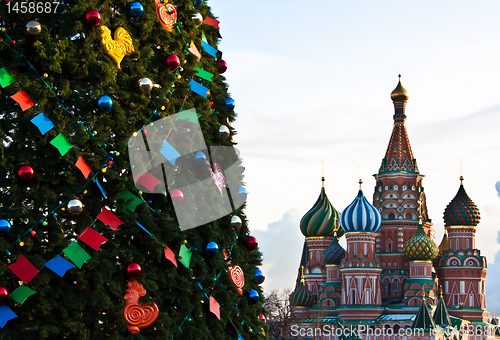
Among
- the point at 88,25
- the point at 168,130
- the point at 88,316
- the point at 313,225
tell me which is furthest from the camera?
the point at 313,225

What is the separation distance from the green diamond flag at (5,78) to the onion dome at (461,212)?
1642 inches

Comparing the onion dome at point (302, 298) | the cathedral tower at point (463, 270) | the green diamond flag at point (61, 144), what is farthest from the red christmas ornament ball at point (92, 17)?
the onion dome at point (302, 298)

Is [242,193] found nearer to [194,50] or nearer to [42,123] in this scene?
[194,50]

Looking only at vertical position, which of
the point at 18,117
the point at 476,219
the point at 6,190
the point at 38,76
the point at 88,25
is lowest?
the point at 6,190

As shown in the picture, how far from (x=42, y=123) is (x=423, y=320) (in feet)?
112

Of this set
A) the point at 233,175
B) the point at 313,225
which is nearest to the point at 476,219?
the point at 313,225

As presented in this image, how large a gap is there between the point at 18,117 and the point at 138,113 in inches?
29.8

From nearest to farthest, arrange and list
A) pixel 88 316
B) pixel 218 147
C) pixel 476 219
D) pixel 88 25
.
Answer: pixel 88 316
pixel 88 25
pixel 218 147
pixel 476 219

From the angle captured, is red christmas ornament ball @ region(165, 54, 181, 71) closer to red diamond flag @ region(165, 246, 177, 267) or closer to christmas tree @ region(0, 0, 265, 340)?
christmas tree @ region(0, 0, 265, 340)

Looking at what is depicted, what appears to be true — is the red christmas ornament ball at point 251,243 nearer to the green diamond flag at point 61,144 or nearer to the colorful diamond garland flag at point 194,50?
the colorful diamond garland flag at point 194,50

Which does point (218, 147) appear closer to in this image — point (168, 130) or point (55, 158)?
point (168, 130)

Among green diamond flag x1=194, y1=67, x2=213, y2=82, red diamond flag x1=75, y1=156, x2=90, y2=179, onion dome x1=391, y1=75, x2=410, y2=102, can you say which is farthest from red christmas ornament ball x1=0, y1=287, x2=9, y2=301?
onion dome x1=391, y1=75, x2=410, y2=102

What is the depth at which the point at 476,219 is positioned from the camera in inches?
1706

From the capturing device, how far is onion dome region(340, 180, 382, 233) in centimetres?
4069
